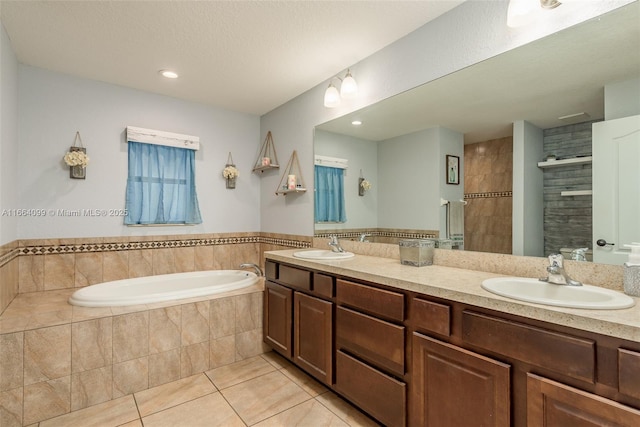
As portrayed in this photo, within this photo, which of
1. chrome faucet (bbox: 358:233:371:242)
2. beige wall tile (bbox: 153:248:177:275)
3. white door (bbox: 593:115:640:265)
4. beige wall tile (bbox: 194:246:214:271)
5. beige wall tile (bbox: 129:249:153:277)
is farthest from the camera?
beige wall tile (bbox: 194:246:214:271)

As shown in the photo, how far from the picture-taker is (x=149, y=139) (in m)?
3.10

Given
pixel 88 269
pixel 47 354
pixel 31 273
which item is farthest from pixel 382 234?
pixel 31 273

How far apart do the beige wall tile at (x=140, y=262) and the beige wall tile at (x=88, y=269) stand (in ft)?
0.83

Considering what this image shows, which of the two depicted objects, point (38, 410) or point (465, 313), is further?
point (38, 410)

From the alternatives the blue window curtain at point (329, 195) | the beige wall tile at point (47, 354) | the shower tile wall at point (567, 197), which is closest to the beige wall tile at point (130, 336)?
the beige wall tile at point (47, 354)

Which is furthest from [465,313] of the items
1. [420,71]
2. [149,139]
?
[149,139]

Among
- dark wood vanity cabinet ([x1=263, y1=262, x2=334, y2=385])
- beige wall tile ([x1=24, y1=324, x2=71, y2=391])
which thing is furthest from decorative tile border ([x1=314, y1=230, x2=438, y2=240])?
beige wall tile ([x1=24, y1=324, x2=71, y2=391])

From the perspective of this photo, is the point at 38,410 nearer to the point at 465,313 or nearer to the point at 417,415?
the point at 417,415

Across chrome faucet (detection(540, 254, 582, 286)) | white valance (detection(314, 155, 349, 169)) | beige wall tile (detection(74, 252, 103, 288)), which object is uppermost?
white valance (detection(314, 155, 349, 169))

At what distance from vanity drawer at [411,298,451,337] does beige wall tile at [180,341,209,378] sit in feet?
5.74

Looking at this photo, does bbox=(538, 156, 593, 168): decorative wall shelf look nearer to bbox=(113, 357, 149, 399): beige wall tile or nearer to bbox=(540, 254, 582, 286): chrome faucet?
bbox=(540, 254, 582, 286): chrome faucet

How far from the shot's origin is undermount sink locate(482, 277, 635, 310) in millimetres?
Answer: 1056

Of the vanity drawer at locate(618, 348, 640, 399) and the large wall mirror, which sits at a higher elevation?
the large wall mirror

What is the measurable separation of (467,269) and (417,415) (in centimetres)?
83
